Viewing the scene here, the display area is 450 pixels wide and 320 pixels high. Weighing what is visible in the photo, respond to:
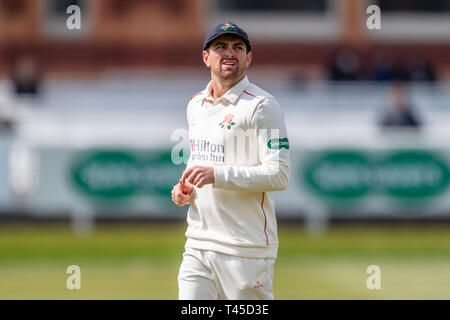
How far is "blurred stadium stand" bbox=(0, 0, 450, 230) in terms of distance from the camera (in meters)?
17.2

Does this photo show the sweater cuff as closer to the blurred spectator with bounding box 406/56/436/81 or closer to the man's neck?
the man's neck

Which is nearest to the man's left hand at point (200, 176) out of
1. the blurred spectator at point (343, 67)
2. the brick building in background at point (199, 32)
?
the blurred spectator at point (343, 67)

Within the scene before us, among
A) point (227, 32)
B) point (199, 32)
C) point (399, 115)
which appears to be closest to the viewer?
point (227, 32)

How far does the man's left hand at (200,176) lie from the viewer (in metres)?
5.81

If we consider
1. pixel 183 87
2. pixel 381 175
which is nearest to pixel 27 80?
pixel 183 87

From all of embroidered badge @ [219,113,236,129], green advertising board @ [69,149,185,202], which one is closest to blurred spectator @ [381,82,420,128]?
green advertising board @ [69,149,185,202]

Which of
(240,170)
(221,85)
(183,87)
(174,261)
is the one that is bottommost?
(174,261)

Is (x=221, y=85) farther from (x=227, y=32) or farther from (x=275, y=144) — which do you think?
(x=275, y=144)

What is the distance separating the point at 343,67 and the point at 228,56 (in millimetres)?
18262

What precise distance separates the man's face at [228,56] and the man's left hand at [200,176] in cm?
58

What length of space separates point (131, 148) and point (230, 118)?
36.4 feet

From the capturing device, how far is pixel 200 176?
19.1 feet

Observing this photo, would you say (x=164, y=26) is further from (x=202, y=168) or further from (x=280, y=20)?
(x=202, y=168)

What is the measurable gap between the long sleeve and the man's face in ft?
0.86
